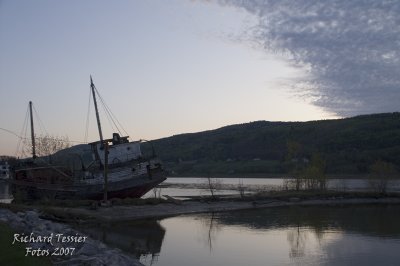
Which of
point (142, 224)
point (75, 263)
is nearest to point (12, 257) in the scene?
point (75, 263)

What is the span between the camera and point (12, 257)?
12.4 metres

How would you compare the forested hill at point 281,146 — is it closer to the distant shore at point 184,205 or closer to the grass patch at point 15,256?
the distant shore at point 184,205

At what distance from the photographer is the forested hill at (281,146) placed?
343ft

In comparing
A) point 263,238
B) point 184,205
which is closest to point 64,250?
point 263,238

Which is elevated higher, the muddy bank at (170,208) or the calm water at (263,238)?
the muddy bank at (170,208)

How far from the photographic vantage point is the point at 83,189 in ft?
147

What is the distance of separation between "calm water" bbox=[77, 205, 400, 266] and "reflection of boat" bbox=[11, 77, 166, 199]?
8513mm

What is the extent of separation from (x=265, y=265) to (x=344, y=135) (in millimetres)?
107260

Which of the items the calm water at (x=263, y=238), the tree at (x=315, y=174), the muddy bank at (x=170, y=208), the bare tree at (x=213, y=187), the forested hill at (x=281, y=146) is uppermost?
the forested hill at (x=281, y=146)

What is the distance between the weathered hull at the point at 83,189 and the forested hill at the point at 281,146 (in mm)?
59692

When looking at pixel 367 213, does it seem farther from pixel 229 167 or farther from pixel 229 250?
pixel 229 167

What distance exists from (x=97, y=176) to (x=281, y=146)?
8907 centimetres

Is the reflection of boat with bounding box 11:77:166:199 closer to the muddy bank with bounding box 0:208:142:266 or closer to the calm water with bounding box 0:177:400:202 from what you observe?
the calm water with bounding box 0:177:400:202

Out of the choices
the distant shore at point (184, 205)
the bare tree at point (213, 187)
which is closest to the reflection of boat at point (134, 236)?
the distant shore at point (184, 205)
